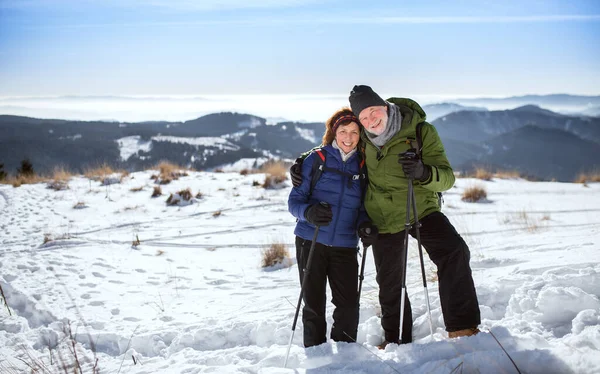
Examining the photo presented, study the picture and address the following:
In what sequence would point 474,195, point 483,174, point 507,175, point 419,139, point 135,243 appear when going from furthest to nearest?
point 507,175 < point 483,174 < point 474,195 < point 135,243 < point 419,139

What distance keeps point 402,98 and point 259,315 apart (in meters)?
2.56

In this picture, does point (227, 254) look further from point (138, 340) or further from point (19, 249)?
point (19, 249)

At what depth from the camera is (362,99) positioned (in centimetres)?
267

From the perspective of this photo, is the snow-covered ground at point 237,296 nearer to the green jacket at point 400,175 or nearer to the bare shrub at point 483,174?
the green jacket at point 400,175

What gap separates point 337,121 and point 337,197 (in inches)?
23.3

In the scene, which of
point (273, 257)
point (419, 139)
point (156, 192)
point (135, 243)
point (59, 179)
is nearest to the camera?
point (419, 139)

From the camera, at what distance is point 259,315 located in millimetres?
3820

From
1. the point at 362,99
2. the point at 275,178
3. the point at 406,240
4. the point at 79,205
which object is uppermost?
the point at 362,99

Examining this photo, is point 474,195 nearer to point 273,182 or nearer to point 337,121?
point 273,182

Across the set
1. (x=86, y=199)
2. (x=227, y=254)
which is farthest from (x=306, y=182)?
(x=86, y=199)

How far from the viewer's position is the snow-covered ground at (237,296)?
2.24 meters

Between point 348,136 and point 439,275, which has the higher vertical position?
point 348,136

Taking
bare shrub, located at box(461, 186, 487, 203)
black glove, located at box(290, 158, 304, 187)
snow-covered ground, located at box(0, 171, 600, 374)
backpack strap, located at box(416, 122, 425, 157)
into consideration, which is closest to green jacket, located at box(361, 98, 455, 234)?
→ backpack strap, located at box(416, 122, 425, 157)

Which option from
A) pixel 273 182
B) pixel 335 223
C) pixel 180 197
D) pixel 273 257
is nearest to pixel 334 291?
pixel 335 223
